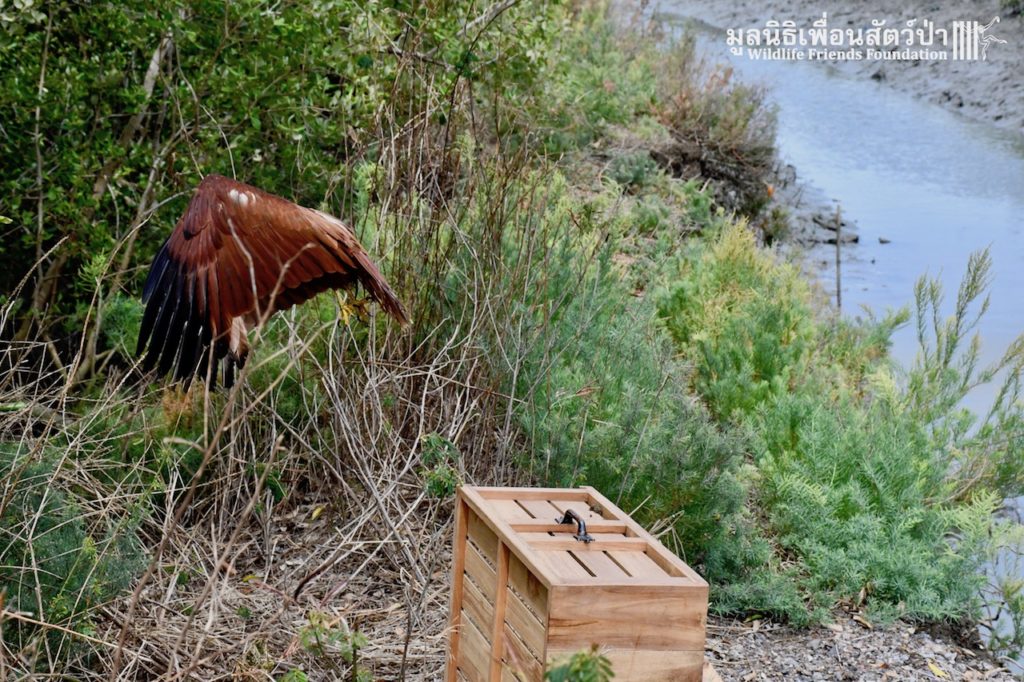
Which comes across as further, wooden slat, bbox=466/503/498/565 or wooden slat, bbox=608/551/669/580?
wooden slat, bbox=466/503/498/565

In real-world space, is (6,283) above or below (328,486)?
above

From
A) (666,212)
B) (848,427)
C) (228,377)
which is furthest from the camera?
(666,212)

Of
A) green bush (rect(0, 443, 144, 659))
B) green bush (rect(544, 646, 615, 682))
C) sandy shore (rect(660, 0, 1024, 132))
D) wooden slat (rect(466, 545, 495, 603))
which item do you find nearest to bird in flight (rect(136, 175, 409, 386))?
green bush (rect(0, 443, 144, 659))

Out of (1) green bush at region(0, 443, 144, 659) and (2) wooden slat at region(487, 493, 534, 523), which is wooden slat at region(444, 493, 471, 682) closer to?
(2) wooden slat at region(487, 493, 534, 523)

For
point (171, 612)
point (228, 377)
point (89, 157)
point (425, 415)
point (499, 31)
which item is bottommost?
point (171, 612)

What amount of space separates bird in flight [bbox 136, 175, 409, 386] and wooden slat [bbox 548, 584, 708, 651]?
120 cm

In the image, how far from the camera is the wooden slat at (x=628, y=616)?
2477 mm

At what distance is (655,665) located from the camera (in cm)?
255

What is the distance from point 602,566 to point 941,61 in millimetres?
14493

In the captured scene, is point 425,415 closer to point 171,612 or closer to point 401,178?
point 401,178

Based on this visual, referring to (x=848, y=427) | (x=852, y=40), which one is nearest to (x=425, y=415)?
(x=848, y=427)

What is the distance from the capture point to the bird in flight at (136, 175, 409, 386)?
329 centimetres

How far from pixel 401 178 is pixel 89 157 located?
1518mm

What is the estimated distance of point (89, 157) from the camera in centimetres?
521
